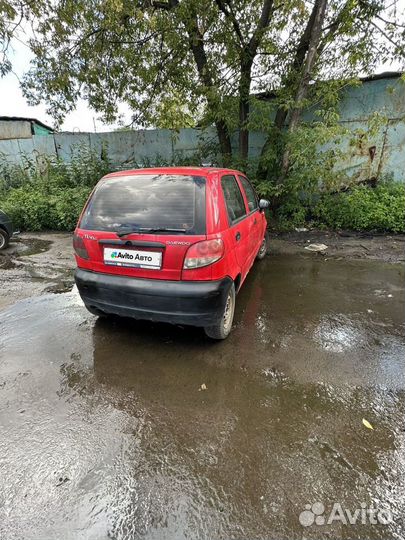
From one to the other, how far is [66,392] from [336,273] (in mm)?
4238

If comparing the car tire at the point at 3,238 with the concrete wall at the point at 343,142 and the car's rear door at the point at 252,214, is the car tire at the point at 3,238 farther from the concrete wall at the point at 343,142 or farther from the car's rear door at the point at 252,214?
the car's rear door at the point at 252,214

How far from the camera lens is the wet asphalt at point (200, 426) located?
59.0 inches

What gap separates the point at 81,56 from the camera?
Answer: 696 centimetres

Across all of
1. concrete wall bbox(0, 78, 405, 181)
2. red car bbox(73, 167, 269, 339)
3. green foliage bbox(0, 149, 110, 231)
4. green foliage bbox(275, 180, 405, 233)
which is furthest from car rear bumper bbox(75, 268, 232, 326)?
→ green foliage bbox(0, 149, 110, 231)

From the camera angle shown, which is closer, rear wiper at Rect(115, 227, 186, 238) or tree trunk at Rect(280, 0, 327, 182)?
rear wiper at Rect(115, 227, 186, 238)

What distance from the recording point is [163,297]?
241 centimetres

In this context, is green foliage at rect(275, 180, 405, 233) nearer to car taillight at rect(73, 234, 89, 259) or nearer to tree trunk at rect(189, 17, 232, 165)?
tree trunk at rect(189, 17, 232, 165)

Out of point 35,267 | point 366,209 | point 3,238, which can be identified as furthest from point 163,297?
point 366,209

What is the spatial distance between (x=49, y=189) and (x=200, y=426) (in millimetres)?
8709

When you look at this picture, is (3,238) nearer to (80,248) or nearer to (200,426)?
(80,248)

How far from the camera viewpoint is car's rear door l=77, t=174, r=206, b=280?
93.0 inches

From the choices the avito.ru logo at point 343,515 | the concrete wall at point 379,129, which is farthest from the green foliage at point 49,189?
the avito.ru logo at point 343,515

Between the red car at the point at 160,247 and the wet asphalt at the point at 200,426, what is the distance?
20.2 inches

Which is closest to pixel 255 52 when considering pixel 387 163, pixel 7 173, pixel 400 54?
pixel 400 54
